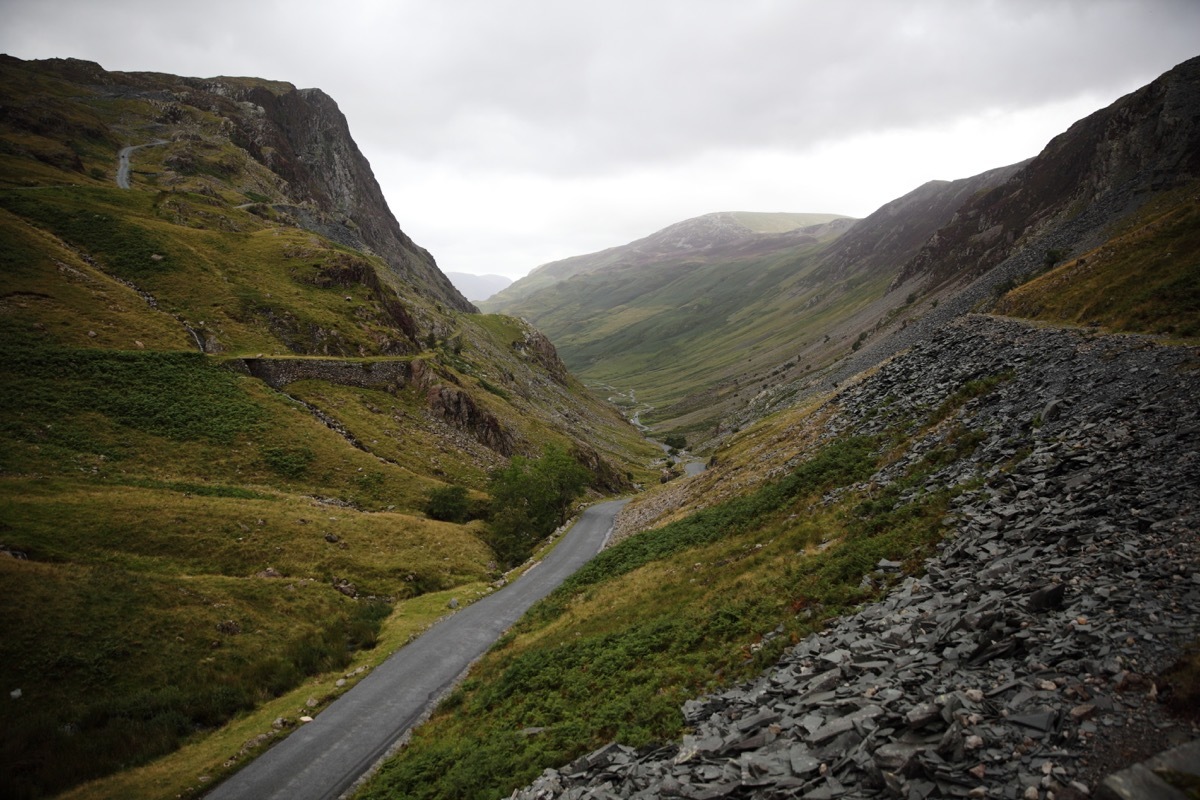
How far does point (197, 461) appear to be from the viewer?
49250mm

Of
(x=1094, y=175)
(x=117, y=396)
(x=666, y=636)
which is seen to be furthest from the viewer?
(x=1094, y=175)

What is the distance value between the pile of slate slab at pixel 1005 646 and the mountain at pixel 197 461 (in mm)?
22573

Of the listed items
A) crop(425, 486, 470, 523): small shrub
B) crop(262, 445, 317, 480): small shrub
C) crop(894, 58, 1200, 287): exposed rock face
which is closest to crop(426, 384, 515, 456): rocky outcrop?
crop(425, 486, 470, 523): small shrub

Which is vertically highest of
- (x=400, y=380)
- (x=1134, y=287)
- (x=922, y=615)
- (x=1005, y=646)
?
(x=400, y=380)

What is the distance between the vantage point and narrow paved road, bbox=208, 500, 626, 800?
71.8 ft

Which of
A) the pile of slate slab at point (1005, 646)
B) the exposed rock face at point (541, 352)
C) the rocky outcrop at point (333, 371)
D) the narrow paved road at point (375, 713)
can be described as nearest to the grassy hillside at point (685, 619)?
the pile of slate slab at point (1005, 646)

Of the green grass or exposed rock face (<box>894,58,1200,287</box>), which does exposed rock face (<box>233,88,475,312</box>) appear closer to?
the green grass

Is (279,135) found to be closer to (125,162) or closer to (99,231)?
(125,162)

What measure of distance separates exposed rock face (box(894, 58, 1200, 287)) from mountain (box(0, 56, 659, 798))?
96.0m

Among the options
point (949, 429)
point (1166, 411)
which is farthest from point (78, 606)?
point (1166, 411)

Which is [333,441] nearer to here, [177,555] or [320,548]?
→ [320,548]

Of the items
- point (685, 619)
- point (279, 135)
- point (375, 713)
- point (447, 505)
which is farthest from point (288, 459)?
point (279, 135)

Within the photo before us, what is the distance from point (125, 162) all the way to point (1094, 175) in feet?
652

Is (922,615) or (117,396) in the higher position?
(117,396)
